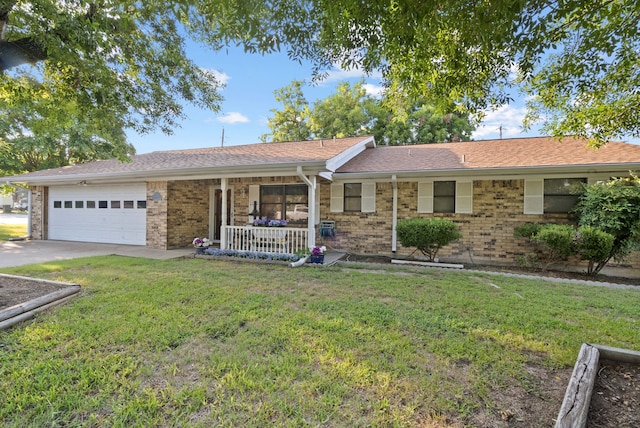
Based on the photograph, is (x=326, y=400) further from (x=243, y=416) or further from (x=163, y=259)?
(x=163, y=259)

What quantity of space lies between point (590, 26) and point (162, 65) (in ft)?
20.1

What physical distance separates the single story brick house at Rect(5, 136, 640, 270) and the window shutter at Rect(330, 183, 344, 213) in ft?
0.11

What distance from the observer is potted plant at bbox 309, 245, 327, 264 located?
7.89 meters

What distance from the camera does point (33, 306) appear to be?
13.7 ft

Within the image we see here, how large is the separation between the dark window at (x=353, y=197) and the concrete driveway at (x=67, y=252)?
17.0 ft

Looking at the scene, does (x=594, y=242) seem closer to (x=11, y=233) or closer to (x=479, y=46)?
(x=479, y=46)

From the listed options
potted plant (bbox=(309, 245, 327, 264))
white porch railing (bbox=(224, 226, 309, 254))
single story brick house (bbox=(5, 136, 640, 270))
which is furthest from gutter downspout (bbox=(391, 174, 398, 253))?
white porch railing (bbox=(224, 226, 309, 254))

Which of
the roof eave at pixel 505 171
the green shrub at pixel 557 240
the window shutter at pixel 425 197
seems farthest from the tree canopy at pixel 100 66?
the green shrub at pixel 557 240

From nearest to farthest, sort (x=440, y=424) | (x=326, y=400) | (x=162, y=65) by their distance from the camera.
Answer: (x=440, y=424), (x=326, y=400), (x=162, y=65)

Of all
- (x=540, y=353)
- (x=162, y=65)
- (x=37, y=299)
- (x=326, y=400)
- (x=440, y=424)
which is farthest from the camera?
(x=162, y=65)

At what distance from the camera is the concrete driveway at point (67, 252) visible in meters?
8.05

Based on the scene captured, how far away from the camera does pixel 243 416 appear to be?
2256 millimetres

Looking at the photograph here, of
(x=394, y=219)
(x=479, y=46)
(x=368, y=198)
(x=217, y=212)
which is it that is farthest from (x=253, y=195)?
(x=479, y=46)

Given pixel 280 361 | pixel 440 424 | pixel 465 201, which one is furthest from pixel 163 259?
pixel 465 201
